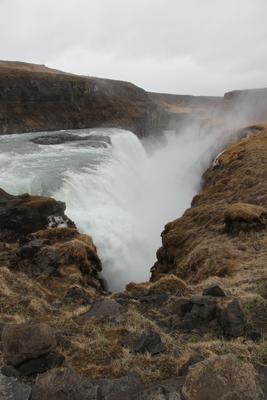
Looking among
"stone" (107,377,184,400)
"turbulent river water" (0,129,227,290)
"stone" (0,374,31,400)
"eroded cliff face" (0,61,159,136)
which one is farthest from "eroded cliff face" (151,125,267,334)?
"eroded cliff face" (0,61,159,136)

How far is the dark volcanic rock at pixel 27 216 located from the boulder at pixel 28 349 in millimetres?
13410

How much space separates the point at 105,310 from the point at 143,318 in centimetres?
102

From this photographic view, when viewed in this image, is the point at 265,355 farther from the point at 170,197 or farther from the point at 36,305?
the point at 170,197

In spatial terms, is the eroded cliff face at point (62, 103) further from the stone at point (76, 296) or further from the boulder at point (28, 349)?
the boulder at point (28, 349)

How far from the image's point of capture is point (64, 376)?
5.95 m

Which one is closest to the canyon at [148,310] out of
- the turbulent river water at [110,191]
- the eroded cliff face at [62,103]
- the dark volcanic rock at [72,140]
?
the turbulent river water at [110,191]

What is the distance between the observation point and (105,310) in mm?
10352

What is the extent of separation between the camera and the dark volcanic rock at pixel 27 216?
20.3m

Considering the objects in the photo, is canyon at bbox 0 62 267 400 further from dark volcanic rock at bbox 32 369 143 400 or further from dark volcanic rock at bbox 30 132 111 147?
dark volcanic rock at bbox 30 132 111 147

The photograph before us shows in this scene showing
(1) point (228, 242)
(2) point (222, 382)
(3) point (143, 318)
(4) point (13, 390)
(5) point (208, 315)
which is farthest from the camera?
(1) point (228, 242)

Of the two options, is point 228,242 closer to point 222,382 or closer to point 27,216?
point 27,216

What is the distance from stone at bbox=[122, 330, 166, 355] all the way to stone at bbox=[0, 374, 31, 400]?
7.82 ft

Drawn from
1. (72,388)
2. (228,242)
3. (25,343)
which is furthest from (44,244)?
(72,388)

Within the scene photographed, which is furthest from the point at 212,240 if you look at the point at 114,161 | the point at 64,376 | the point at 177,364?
the point at 114,161
